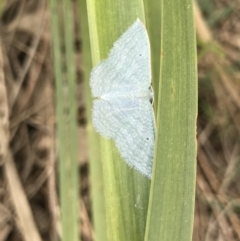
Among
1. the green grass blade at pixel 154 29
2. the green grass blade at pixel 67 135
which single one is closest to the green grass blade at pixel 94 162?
the green grass blade at pixel 67 135

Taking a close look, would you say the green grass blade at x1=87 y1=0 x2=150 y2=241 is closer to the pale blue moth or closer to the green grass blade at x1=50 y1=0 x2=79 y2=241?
the pale blue moth

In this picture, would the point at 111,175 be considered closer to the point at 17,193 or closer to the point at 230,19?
the point at 17,193

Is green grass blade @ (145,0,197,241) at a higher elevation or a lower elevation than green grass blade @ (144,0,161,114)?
lower

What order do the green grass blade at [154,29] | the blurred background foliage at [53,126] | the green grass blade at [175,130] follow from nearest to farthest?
1. the green grass blade at [175,130]
2. the green grass blade at [154,29]
3. the blurred background foliage at [53,126]

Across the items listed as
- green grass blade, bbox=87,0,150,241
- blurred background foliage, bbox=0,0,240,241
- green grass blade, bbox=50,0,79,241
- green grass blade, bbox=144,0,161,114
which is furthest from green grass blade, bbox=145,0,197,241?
blurred background foliage, bbox=0,0,240,241

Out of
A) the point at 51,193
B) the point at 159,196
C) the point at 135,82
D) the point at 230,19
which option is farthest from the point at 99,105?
the point at 230,19

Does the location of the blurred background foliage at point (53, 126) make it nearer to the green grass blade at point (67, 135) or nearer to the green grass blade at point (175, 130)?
the green grass blade at point (67, 135)
